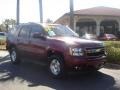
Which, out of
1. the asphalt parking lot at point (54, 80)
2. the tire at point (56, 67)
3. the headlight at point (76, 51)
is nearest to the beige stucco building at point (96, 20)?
the asphalt parking lot at point (54, 80)

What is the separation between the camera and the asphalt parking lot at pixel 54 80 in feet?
31.1

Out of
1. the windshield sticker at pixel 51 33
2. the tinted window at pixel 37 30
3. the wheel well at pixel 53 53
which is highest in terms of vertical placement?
the tinted window at pixel 37 30

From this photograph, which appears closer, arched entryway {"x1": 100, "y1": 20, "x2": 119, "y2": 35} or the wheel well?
the wheel well

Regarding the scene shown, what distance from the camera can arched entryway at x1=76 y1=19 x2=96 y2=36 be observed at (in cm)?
4212

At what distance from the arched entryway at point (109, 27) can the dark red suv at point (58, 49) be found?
2940 cm

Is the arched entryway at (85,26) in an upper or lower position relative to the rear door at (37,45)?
upper

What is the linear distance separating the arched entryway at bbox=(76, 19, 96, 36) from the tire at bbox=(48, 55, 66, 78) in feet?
102

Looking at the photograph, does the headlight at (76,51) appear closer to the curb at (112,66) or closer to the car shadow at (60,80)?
the car shadow at (60,80)

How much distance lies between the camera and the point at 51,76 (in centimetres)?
1092

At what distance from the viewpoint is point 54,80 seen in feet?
34.1

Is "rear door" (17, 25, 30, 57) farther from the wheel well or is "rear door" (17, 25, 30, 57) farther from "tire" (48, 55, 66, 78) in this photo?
"tire" (48, 55, 66, 78)

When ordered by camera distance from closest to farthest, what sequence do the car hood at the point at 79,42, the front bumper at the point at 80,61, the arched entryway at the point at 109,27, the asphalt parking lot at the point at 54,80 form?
the asphalt parking lot at the point at 54,80
the front bumper at the point at 80,61
the car hood at the point at 79,42
the arched entryway at the point at 109,27

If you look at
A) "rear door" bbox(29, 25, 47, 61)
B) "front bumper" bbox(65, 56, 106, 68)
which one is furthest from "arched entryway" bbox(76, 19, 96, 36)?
"front bumper" bbox(65, 56, 106, 68)

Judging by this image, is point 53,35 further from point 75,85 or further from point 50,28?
point 75,85
